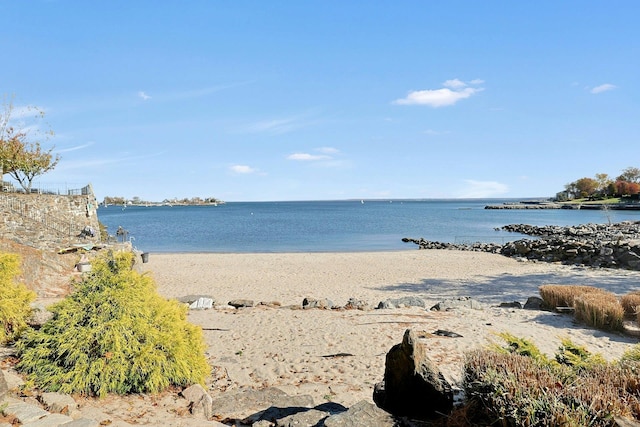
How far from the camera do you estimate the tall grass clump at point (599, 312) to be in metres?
11.3

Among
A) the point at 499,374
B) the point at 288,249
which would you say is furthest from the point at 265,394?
the point at 288,249

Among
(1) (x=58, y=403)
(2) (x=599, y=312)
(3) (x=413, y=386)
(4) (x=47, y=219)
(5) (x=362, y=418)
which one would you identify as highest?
(4) (x=47, y=219)

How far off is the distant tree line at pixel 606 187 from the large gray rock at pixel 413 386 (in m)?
157

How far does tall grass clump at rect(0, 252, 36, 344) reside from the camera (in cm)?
680

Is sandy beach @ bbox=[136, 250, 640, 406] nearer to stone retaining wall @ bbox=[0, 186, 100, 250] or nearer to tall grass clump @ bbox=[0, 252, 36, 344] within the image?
tall grass clump @ bbox=[0, 252, 36, 344]

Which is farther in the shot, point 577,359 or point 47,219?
point 47,219

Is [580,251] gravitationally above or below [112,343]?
below

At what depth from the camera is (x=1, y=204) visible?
2450 cm

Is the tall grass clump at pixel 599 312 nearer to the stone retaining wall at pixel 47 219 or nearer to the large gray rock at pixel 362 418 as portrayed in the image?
the large gray rock at pixel 362 418

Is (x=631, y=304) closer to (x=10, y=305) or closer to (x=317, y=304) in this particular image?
(x=317, y=304)

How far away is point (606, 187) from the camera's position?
150625 mm

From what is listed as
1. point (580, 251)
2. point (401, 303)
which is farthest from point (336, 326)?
point (580, 251)

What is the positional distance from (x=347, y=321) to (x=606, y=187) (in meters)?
173

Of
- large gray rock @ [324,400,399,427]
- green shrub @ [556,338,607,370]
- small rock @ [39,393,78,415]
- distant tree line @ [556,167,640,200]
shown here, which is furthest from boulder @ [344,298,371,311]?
distant tree line @ [556,167,640,200]
